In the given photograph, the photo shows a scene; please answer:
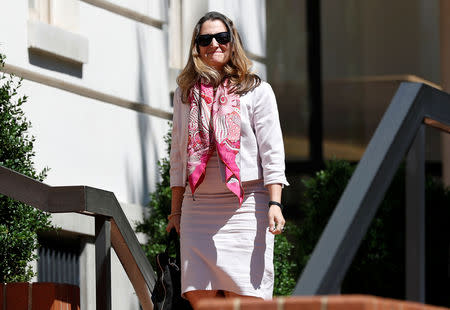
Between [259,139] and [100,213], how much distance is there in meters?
0.75

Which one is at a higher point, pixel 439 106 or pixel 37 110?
pixel 37 110

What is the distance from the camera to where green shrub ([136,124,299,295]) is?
8.01 m

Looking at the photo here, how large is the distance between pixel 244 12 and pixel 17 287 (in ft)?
18.9

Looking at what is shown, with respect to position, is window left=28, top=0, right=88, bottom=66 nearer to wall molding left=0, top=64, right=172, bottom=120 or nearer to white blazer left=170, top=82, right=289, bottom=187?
wall molding left=0, top=64, right=172, bottom=120

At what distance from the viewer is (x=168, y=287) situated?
4996 mm

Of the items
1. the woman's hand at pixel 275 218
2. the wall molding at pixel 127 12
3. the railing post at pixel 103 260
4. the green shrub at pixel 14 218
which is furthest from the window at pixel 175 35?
the woman's hand at pixel 275 218

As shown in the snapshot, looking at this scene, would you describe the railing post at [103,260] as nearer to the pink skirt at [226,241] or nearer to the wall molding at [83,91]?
the pink skirt at [226,241]

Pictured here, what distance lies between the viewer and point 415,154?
3334 mm

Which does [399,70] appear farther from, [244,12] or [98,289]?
[98,289]

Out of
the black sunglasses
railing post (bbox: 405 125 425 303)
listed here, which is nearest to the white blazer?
the black sunglasses

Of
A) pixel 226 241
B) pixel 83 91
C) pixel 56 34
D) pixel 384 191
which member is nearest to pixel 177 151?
pixel 226 241

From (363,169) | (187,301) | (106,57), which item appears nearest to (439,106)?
(363,169)

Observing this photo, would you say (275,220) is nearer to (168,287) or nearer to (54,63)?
(168,287)

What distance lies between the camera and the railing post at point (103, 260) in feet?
15.8
